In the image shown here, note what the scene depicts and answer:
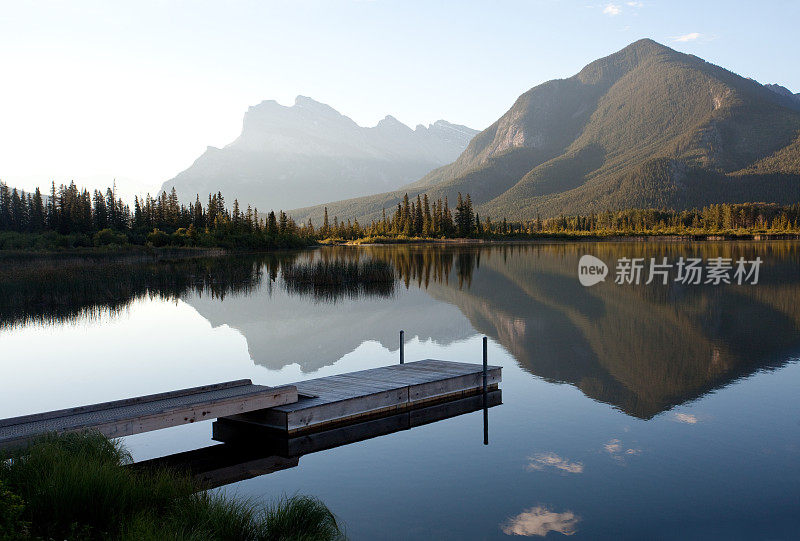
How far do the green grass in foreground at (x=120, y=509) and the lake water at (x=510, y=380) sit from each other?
1503 millimetres

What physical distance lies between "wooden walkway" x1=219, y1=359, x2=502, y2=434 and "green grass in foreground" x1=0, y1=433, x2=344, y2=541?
12.2 feet

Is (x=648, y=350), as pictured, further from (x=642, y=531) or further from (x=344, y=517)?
(x=344, y=517)

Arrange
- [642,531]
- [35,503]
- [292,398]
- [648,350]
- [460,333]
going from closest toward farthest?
[35,503] < [642,531] < [292,398] < [648,350] < [460,333]

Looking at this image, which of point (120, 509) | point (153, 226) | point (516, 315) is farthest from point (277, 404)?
point (153, 226)

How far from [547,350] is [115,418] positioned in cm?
1558

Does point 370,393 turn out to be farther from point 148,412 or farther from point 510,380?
point 510,380

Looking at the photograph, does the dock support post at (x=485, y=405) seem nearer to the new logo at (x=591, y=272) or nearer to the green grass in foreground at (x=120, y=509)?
the green grass in foreground at (x=120, y=509)

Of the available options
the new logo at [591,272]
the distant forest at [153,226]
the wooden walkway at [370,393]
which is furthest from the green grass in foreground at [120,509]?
the distant forest at [153,226]

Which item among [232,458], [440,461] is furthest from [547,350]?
[232,458]

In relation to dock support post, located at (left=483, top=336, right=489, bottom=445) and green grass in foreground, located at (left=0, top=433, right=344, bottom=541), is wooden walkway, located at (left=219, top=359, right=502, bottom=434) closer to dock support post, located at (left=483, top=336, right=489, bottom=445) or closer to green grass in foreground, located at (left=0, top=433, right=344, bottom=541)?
dock support post, located at (left=483, top=336, right=489, bottom=445)

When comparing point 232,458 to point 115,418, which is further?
point 232,458

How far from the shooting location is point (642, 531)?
30.2 ft

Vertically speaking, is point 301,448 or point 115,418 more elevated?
point 115,418

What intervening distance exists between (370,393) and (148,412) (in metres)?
4.44
